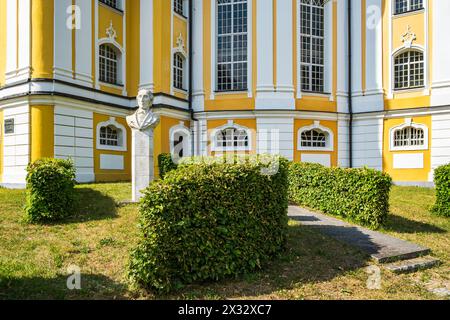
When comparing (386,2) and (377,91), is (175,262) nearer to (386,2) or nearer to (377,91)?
(377,91)

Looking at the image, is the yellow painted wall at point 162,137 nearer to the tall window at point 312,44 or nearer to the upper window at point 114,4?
the upper window at point 114,4

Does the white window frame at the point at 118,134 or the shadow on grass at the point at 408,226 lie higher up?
the white window frame at the point at 118,134

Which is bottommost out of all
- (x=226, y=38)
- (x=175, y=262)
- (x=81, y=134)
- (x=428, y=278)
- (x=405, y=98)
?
(x=428, y=278)

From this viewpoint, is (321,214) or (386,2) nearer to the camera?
(321,214)

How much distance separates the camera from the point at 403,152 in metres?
18.6

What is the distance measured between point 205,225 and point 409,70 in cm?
1758

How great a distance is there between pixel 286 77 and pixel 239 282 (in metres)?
15.3

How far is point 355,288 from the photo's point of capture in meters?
5.61

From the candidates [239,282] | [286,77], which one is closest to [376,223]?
[239,282]

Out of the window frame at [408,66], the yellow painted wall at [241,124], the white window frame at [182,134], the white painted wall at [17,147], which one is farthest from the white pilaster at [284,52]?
the white painted wall at [17,147]

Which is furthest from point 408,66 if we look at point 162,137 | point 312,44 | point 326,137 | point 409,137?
point 162,137

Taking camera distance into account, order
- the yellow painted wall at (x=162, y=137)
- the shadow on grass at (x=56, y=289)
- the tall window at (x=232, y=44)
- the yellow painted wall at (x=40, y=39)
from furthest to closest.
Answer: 1. the tall window at (x=232, y=44)
2. the yellow painted wall at (x=162, y=137)
3. the yellow painted wall at (x=40, y=39)
4. the shadow on grass at (x=56, y=289)

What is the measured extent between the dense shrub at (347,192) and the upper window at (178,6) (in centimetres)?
1235

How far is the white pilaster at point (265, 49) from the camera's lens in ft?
63.3
